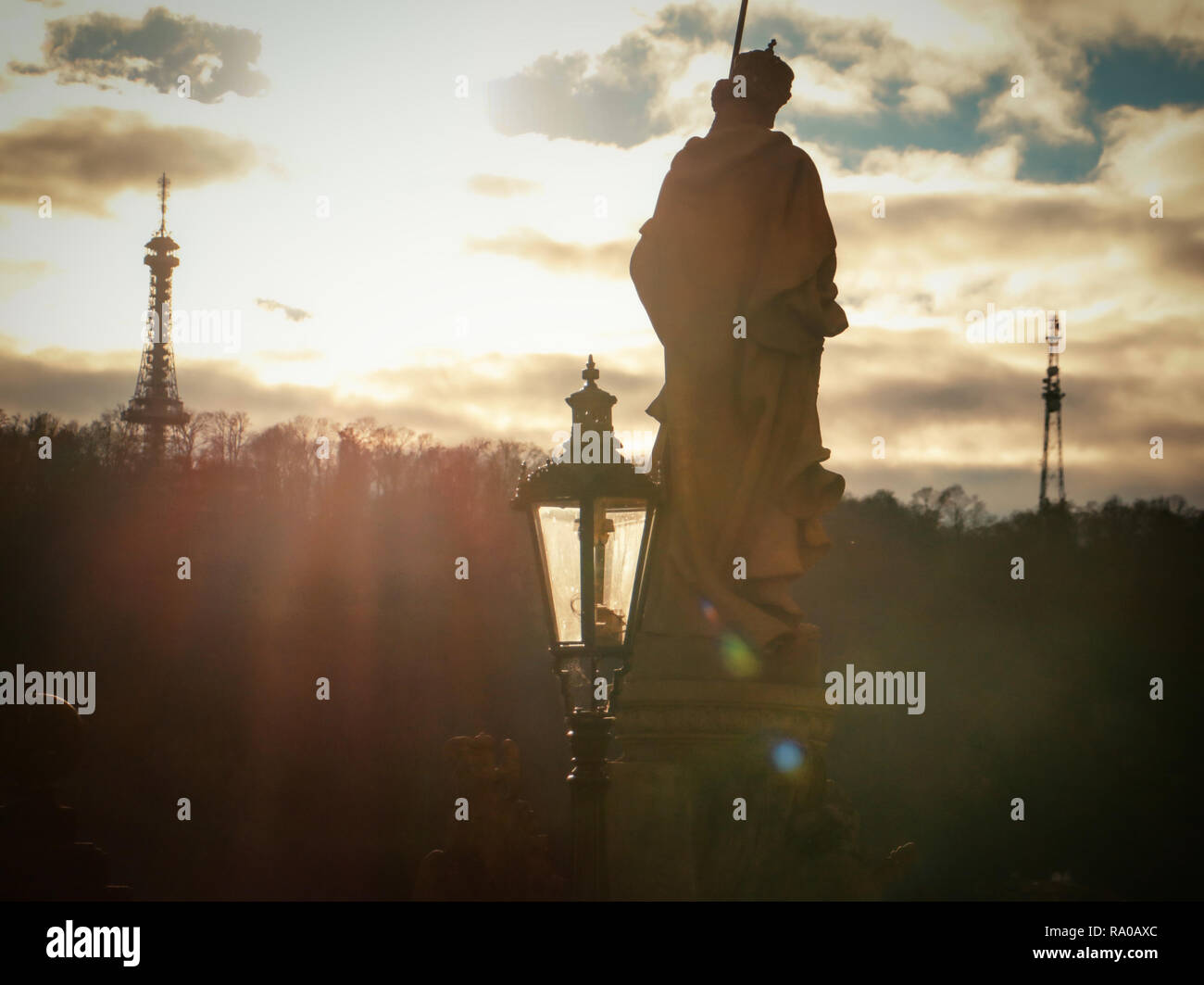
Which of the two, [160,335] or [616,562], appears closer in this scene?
[616,562]

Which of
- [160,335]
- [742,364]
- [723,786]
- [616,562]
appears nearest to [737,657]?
[723,786]

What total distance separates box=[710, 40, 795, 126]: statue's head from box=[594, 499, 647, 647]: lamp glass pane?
15.5 ft

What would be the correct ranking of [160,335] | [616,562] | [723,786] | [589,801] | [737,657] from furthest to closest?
[160,335] < [737,657] < [723,786] < [616,562] < [589,801]

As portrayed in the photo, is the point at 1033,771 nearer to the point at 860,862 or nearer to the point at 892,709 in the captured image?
the point at 892,709

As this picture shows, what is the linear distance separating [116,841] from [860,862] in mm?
26525

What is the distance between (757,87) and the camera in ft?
33.9

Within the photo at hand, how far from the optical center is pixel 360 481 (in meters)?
53.9

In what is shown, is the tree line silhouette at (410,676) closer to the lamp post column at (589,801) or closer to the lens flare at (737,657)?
the lens flare at (737,657)

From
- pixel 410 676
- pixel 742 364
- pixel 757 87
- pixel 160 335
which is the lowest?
pixel 410 676

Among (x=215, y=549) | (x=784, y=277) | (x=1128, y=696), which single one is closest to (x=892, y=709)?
(x=1128, y=696)

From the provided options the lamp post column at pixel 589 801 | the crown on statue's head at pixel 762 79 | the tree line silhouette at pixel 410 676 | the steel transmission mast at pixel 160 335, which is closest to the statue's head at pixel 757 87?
the crown on statue's head at pixel 762 79

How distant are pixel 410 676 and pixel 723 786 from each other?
31.1 meters

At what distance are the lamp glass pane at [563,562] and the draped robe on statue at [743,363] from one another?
3.18 meters

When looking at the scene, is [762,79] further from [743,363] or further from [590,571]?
[590,571]
